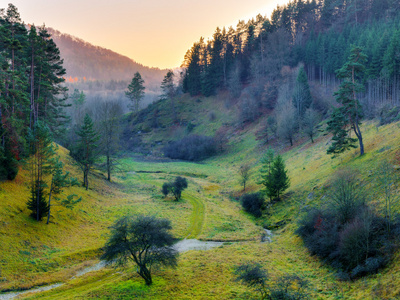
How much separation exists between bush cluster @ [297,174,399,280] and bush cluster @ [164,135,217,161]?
2589 inches

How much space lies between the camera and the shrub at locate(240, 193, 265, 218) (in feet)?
136

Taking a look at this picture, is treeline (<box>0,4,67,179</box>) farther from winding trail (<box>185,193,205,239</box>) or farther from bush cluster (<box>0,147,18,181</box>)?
winding trail (<box>185,193,205,239</box>)

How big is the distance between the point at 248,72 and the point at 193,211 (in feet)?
302

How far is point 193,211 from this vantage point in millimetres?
42500

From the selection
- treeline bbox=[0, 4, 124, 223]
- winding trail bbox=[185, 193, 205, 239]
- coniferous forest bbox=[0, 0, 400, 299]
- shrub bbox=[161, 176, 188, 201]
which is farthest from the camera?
shrub bbox=[161, 176, 188, 201]

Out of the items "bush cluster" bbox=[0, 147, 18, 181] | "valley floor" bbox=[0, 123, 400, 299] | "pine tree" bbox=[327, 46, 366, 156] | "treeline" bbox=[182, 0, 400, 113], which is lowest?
"valley floor" bbox=[0, 123, 400, 299]

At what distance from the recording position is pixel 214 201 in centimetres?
4812

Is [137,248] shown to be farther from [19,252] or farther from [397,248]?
[397,248]

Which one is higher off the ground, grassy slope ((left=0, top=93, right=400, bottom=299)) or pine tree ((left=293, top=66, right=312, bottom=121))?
pine tree ((left=293, top=66, right=312, bottom=121))

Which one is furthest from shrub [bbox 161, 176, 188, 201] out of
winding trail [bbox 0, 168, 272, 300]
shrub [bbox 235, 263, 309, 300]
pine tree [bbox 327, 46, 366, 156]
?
shrub [bbox 235, 263, 309, 300]

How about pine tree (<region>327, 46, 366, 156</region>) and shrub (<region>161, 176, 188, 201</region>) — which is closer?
pine tree (<region>327, 46, 366, 156</region>)

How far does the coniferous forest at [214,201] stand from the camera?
20047mm

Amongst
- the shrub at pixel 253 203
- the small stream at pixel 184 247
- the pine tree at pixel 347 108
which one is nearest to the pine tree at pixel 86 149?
the small stream at pixel 184 247

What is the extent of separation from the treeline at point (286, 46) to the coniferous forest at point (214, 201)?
2.62 m
